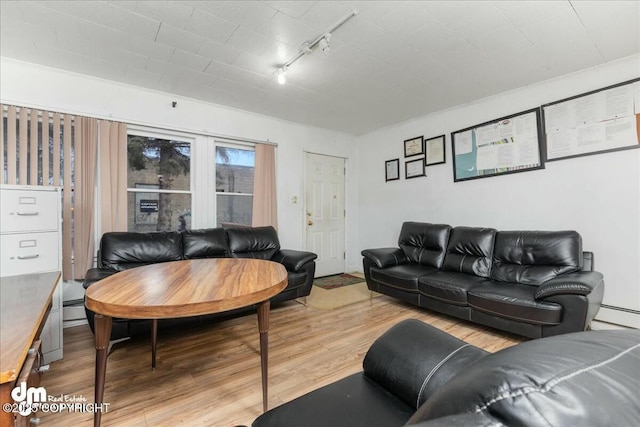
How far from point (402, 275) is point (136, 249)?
113 inches

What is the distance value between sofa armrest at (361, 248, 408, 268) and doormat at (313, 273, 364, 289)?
2.97ft

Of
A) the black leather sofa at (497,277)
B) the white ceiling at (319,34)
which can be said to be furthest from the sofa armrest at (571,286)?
the white ceiling at (319,34)

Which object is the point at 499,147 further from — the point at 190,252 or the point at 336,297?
the point at 190,252

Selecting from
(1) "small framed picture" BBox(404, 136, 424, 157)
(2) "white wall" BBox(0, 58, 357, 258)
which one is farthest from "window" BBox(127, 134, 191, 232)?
(1) "small framed picture" BBox(404, 136, 424, 157)

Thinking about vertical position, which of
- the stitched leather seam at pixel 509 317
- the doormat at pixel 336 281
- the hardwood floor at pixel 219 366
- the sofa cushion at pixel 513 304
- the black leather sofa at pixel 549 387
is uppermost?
the black leather sofa at pixel 549 387

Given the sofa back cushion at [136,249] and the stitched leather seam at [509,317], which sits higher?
the sofa back cushion at [136,249]

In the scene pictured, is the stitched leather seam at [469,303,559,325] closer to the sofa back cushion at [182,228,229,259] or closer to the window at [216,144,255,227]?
the sofa back cushion at [182,228,229,259]

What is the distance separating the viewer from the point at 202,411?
61.8 inches

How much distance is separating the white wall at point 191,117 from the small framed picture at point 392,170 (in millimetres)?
745

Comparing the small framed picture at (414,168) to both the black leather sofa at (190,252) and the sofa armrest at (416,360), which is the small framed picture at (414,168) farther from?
the sofa armrest at (416,360)

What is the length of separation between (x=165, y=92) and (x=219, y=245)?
1.95 meters

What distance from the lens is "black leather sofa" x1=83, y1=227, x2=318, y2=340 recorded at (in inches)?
97.3

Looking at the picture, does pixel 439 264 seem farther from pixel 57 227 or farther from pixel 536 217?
pixel 57 227

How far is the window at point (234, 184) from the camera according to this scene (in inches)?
151
